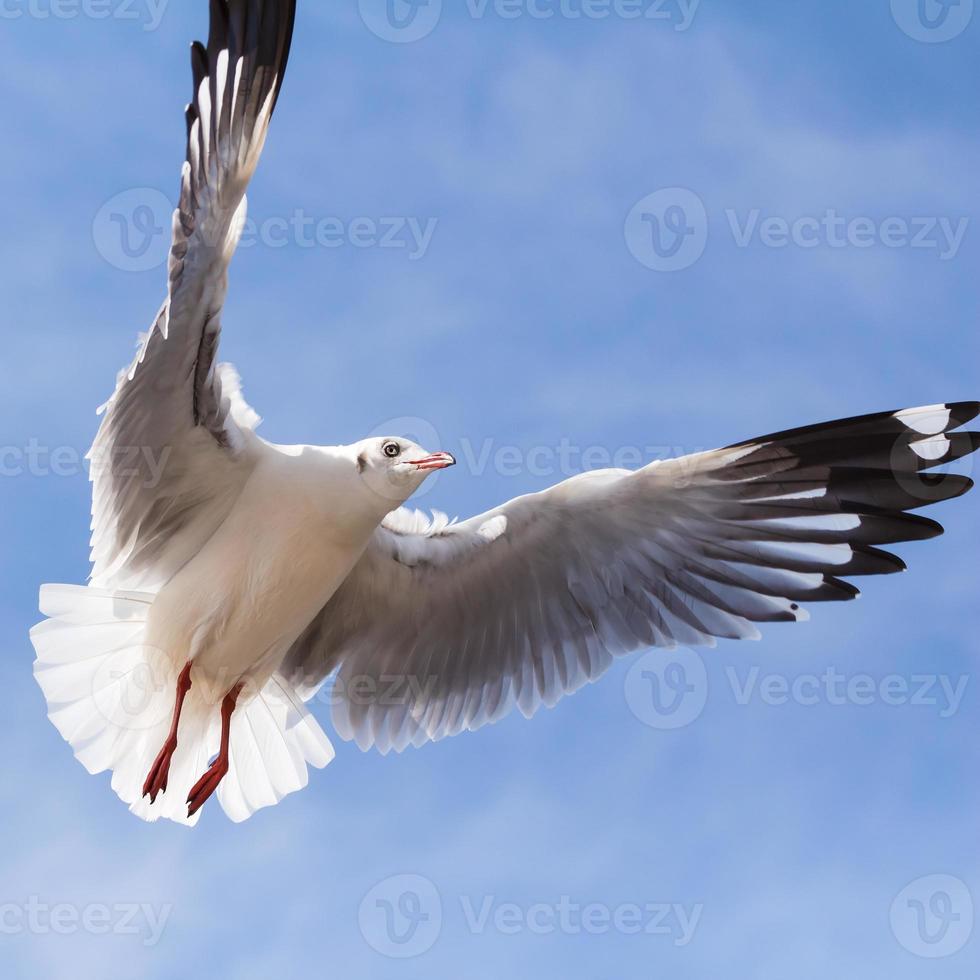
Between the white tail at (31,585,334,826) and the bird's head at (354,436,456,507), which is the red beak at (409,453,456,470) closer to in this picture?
the bird's head at (354,436,456,507)

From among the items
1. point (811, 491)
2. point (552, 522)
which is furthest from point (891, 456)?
point (552, 522)

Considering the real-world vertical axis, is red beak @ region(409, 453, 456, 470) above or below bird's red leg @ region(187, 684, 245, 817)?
above

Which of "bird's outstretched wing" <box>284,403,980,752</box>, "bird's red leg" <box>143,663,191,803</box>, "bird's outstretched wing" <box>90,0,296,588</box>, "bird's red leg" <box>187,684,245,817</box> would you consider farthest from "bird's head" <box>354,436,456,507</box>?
"bird's red leg" <box>187,684,245,817</box>

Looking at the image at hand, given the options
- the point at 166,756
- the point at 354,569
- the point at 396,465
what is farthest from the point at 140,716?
the point at 396,465

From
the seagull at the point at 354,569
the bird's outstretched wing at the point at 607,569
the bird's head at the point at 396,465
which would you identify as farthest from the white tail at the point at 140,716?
the bird's head at the point at 396,465

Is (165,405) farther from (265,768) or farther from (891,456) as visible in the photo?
(891,456)

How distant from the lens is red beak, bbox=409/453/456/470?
5.79m

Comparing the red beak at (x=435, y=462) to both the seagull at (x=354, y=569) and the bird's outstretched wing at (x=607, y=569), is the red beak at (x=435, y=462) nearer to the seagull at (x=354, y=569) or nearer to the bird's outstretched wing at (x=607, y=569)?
the seagull at (x=354, y=569)

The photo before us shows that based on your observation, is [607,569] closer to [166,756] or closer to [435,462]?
[435,462]

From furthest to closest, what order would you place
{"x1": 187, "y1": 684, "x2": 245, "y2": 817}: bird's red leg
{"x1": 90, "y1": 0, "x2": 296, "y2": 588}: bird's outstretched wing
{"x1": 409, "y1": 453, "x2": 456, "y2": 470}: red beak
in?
{"x1": 187, "y1": 684, "x2": 245, "y2": 817}: bird's red leg, {"x1": 409, "y1": 453, "x2": 456, "y2": 470}: red beak, {"x1": 90, "y1": 0, "x2": 296, "y2": 588}: bird's outstretched wing

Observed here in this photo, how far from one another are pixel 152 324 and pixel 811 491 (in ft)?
8.55

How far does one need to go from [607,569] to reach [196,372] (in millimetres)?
1892

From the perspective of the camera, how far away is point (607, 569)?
6516 mm

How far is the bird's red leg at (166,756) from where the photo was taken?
19.7ft
